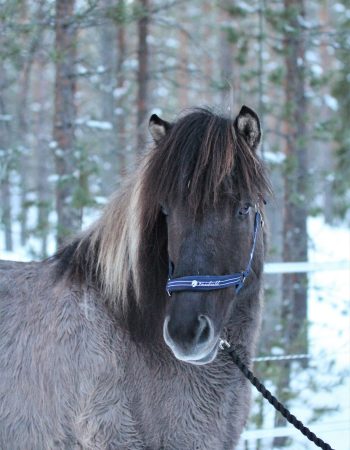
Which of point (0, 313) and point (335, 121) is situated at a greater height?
point (335, 121)

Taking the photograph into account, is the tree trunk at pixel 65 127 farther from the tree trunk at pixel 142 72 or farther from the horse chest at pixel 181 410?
the horse chest at pixel 181 410

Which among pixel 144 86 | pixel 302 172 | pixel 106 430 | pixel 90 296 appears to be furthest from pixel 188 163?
pixel 144 86

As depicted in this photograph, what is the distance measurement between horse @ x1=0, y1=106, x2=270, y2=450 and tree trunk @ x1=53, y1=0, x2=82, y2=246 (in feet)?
10.7

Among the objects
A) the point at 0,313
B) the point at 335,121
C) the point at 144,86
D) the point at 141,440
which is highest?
the point at 144,86

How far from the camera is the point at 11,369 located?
8.39 ft

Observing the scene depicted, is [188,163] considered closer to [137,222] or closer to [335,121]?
[137,222]

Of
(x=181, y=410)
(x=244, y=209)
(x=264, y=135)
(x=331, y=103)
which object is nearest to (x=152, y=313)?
(x=181, y=410)

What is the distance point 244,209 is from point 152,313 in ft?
2.07

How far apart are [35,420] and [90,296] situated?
1.95ft

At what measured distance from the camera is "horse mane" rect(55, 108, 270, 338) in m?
2.30

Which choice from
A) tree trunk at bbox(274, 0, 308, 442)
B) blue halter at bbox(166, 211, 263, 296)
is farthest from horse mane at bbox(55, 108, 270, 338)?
tree trunk at bbox(274, 0, 308, 442)

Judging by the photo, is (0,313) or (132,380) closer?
(132,380)

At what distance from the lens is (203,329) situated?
2088mm

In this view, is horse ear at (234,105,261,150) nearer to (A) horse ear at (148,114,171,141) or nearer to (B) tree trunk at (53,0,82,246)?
(A) horse ear at (148,114,171,141)
